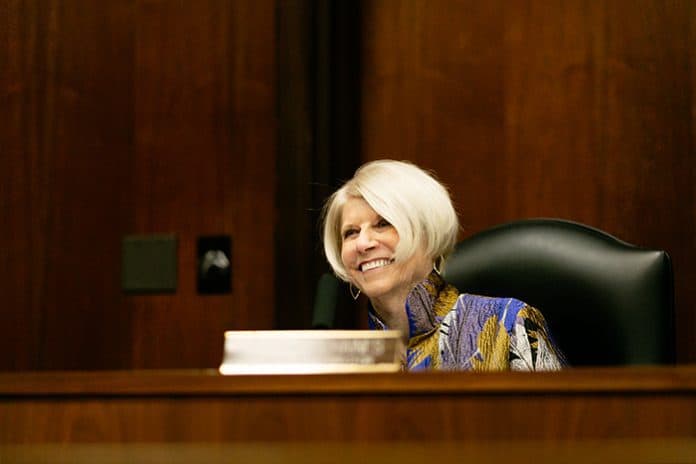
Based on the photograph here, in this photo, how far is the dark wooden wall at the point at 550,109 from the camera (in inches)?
86.7

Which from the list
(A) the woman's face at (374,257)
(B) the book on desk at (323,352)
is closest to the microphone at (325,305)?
(A) the woman's face at (374,257)

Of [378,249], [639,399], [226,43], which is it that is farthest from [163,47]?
[639,399]

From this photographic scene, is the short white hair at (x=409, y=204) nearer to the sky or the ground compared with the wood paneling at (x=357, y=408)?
nearer to the sky

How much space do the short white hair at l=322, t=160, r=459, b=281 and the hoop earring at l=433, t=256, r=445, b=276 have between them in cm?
3

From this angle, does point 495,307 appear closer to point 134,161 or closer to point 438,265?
point 438,265

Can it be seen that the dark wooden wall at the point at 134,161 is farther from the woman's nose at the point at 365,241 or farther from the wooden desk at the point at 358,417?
the wooden desk at the point at 358,417

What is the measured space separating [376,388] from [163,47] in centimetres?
190

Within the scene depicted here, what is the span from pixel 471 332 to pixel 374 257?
225 millimetres

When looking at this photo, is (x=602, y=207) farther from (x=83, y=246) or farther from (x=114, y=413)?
(x=114, y=413)

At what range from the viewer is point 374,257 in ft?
5.28

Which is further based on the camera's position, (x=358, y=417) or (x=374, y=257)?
(x=374, y=257)

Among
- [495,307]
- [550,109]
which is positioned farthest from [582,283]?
[550,109]

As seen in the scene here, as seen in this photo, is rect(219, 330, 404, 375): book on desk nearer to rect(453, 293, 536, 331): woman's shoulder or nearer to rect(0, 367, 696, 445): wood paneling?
rect(0, 367, 696, 445): wood paneling

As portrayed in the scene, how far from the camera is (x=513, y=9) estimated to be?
232cm
